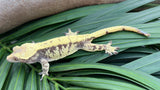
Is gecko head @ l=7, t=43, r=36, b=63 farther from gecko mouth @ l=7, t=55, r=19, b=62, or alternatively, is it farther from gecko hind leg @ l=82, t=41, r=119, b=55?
gecko hind leg @ l=82, t=41, r=119, b=55

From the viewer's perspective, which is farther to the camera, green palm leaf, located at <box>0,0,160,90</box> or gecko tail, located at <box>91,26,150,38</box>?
gecko tail, located at <box>91,26,150,38</box>

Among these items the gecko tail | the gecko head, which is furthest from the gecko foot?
the gecko head

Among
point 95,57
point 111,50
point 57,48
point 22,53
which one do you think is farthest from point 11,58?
point 111,50

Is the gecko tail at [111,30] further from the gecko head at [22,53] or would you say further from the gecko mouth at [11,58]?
the gecko mouth at [11,58]

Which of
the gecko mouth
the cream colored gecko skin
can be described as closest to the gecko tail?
the cream colored gecko skin

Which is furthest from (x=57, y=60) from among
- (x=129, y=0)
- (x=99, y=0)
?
(x=129, y=0)

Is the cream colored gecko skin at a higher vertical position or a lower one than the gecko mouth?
higher

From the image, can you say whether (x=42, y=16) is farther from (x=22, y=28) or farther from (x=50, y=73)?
(x=50, y=73)

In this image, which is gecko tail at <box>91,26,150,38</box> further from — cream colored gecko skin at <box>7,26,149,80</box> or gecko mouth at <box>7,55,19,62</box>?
gecko mouth at <box>7,55,19,62</box>

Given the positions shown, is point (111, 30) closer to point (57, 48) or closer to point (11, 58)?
point (57, 48)
